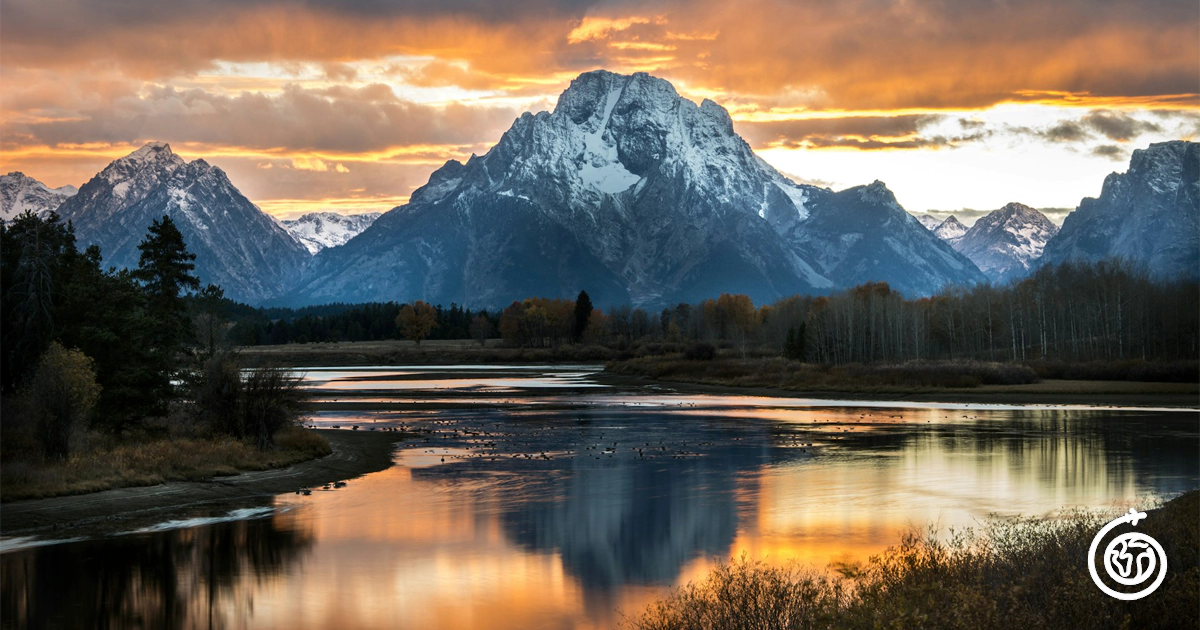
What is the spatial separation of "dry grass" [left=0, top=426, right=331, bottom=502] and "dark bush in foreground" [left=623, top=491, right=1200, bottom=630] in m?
24.4

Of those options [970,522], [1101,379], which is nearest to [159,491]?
[970,522]

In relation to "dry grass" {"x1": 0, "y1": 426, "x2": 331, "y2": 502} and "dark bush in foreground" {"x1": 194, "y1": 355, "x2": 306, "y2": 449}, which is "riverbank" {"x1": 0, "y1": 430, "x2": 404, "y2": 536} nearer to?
"dry grass" {"x1": 0, "y1": 426, "x2": 331, "y2": 502}

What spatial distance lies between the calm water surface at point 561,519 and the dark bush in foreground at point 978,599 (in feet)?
15.1

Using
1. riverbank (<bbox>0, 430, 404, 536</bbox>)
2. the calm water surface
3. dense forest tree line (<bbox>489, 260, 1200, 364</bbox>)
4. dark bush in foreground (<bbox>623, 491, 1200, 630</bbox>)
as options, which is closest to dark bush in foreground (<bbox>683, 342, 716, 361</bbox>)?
dense forest tree line (<bbox>489, 260, 1200, 364</bbox>)

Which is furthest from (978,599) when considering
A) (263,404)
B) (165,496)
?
(263,404)

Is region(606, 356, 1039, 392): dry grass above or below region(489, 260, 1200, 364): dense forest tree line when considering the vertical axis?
below

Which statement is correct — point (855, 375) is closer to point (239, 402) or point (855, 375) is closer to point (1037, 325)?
point (1037, 325)

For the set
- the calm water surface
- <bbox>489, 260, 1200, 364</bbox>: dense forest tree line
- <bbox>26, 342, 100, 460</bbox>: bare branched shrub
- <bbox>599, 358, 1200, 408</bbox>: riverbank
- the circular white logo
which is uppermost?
<bbox>489, 260, 1200, 364</bbox>: dense forest tree line

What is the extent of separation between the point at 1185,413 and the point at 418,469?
60.8 m

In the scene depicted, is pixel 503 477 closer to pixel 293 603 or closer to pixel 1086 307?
pixel 293 603

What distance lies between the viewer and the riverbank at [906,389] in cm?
9275

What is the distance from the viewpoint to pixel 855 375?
379 feet

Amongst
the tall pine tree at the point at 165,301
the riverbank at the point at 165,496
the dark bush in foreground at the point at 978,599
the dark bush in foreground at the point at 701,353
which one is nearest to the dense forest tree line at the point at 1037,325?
the dark bush in foreground at the point at 701,353

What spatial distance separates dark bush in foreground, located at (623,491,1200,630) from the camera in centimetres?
1653
